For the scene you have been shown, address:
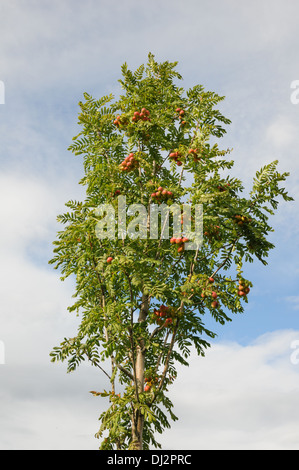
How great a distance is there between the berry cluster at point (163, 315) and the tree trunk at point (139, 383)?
89 cm

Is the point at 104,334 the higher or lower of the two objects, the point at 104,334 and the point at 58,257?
the lower

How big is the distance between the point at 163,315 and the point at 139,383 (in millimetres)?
1637

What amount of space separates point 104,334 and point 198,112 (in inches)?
220

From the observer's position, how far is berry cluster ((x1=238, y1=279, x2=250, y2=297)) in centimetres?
785

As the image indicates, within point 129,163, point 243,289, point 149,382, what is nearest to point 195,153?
point 129,163

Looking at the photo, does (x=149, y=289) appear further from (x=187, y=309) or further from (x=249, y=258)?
(x=249, y=258)

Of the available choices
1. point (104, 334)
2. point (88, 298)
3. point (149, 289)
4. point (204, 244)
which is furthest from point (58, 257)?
point (204, 244)

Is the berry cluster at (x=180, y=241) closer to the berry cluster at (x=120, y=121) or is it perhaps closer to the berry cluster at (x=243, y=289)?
the berry cluster at (x=243, y=289)

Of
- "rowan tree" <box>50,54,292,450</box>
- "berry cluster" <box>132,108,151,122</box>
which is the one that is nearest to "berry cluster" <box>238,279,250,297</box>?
"rowan tree" <box>50,54,292,450</box>

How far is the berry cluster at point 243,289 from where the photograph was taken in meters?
7.85

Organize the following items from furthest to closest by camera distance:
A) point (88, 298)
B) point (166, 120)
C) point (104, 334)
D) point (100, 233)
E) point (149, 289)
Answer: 1. point (166, 120)
2. point (88, 298)
3. point (104, 334)
4. point (100, 233)
5. point (149, 289)

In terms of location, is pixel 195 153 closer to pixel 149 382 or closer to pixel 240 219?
pixel 240 219

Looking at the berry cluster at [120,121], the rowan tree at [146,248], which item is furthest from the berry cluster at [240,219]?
the berry cluster at [120,121]

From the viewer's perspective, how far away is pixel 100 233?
7828 millimetres
